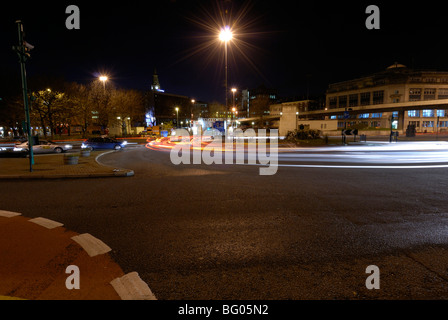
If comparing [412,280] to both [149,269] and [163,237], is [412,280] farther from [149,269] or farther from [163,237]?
[163,237]

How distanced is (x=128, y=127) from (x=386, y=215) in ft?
224

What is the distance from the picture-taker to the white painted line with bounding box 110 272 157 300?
3059mm

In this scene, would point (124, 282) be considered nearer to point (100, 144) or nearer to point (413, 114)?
point (100, 144)

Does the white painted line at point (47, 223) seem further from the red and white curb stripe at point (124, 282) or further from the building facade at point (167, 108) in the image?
the building facade at point (167, 108)

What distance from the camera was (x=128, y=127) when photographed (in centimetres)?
6694

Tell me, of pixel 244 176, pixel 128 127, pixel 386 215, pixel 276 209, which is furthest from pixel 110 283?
pixel 128 127

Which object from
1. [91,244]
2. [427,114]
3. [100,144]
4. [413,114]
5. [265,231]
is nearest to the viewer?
[91,244]

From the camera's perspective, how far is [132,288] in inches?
126

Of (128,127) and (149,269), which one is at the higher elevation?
(128,127)

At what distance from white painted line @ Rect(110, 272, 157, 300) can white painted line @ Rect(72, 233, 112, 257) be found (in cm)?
107

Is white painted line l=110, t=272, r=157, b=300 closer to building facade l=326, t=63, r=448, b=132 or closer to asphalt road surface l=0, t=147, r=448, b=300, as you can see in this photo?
asphalt road surface l=0, t=147, r=448, b=300

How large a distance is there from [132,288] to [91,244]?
1805mm

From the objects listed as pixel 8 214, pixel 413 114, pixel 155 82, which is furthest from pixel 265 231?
pixel 155 82

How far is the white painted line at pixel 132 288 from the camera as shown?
306 cm
